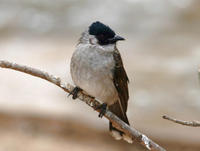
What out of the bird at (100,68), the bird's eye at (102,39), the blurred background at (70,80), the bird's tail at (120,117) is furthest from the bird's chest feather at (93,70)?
the blurred background at (70,80)

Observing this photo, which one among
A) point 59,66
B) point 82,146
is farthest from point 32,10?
point 82,146

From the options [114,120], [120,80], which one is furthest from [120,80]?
[114,120]

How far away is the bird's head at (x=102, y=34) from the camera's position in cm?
553

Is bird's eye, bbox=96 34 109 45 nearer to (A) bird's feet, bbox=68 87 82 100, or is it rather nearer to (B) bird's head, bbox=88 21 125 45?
(B) bird's head, bbox=88 21 125 45

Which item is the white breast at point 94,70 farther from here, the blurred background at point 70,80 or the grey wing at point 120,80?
the blurred background at point 70,80

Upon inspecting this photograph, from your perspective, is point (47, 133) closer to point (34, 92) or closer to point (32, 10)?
point (34, 92)

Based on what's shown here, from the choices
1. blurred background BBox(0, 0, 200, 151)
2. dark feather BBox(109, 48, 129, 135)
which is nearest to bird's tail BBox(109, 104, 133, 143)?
dark feather BBox(109, 48, 129, 135)

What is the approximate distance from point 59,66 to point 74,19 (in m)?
2.11

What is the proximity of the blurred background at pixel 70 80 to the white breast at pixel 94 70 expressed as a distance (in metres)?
3.12

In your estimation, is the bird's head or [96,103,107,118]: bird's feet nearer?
[96,103,107,118]: bird's feet

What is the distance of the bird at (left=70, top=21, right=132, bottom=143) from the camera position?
17.8 feet

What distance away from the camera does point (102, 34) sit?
555 centimetres

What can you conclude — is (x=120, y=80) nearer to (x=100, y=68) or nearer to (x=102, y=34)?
(x=100, y=68)

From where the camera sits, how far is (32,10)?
12336 millimetres
